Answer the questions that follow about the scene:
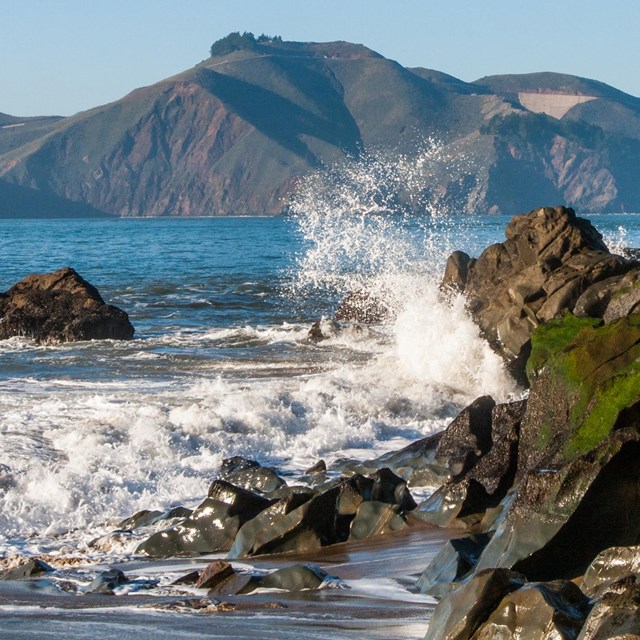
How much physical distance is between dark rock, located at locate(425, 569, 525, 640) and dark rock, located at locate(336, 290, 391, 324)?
1824 centimetres

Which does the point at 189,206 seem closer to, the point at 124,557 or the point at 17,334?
the point at 17,334

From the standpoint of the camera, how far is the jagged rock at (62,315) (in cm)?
2002

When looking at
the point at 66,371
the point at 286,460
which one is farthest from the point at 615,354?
the point at 66,371

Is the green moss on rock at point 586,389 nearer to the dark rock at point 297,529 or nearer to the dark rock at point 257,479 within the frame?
the dark rock at point 297,529

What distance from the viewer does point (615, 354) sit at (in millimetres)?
7367

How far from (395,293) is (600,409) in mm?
17035

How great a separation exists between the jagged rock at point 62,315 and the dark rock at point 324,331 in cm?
319

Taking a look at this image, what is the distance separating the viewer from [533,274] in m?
15.3

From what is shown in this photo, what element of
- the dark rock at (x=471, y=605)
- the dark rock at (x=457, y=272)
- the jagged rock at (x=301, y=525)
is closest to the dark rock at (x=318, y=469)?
the jagged rock at (x=301, y=525)

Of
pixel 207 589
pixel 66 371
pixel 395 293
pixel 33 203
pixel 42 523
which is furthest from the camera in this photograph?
pixel 33 203

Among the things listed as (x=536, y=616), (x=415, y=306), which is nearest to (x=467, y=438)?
(x=536, y=616)

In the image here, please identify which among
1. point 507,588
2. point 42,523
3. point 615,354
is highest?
point 615,354

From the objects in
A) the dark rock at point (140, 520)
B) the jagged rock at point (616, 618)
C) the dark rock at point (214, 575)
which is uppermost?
the jagged rock at point (616, 618)

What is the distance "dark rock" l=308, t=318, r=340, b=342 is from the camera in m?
20.2
